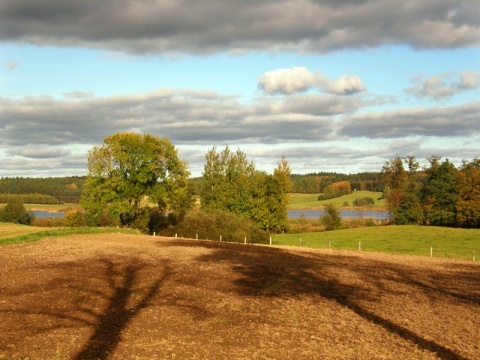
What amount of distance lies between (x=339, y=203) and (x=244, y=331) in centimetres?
15604

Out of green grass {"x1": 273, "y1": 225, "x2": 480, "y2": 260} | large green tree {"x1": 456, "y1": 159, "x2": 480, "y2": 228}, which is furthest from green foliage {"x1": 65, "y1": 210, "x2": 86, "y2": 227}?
large green tree {"x1": 456, "y1": 159, "x2": 480, "y2": 228}

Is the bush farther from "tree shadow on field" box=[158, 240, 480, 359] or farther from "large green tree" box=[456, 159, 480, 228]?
"large green tree" box=[456, 159, 480, 228]

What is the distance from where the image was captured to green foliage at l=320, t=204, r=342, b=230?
98.1 metres

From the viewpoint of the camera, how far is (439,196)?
95.5m

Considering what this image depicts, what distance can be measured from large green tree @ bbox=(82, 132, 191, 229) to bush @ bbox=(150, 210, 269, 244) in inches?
160

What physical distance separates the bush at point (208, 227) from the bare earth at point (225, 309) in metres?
38.2

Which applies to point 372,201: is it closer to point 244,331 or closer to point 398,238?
point 398,238

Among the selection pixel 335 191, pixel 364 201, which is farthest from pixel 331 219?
pixel 335 191

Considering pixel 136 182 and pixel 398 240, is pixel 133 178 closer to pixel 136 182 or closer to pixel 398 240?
pixel 136 182

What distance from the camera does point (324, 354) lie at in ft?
41.8

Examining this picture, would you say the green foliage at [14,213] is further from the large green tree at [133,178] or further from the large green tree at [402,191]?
the large green tree at [402,191]

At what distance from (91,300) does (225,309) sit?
17.0 ft

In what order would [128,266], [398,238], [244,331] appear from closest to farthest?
[244,331], [128,266], [398,238]

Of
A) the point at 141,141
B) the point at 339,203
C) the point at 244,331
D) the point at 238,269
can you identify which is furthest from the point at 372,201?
the point at 244,331
